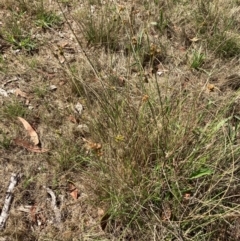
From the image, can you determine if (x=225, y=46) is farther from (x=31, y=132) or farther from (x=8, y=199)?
(x=8, y=199)

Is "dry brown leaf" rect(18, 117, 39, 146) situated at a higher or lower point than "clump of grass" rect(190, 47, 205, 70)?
lower

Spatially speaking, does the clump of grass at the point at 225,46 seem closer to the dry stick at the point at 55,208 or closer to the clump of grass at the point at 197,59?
the clump of grass at the point at 197,59

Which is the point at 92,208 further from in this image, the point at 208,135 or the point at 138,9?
the point at 138,9

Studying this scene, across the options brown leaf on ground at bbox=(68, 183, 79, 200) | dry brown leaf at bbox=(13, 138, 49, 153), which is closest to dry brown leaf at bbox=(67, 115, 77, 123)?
dry brown leaf at bbox=(13, 138, 49, 153)

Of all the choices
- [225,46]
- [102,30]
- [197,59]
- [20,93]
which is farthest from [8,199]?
[225,46]

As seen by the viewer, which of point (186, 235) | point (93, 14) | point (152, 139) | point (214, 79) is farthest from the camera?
point (93, 14)

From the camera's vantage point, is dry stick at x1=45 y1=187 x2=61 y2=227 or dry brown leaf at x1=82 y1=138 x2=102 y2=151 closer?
dry brown leaf at x1=82 y1=138 x2=102 y2=151

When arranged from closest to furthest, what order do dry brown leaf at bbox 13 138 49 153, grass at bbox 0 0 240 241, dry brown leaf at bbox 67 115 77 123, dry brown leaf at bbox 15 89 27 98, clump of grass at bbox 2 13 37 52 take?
grass at bbox 0 0 240 241
dry brown leaf at bbox 13 138 49 153
dry brown leaf at bbox 67 115 77 123
dry brown leaf at bbox 15 89 27 98
clump of grass at bbox 2 13 37 52

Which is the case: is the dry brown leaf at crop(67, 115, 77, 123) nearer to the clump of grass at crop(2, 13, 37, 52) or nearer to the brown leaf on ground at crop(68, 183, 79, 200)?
the brown leaf on ground at crop(68, 183, 79, 200)

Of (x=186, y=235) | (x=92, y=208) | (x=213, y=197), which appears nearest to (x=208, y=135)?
(x=213, y=197)

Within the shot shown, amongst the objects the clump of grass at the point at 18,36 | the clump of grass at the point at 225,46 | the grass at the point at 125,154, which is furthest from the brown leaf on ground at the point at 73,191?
the clump of grass at the point at 225,46

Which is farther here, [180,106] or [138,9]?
[138,9]

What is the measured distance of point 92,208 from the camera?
232 cm

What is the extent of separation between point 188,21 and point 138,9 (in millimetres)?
483
